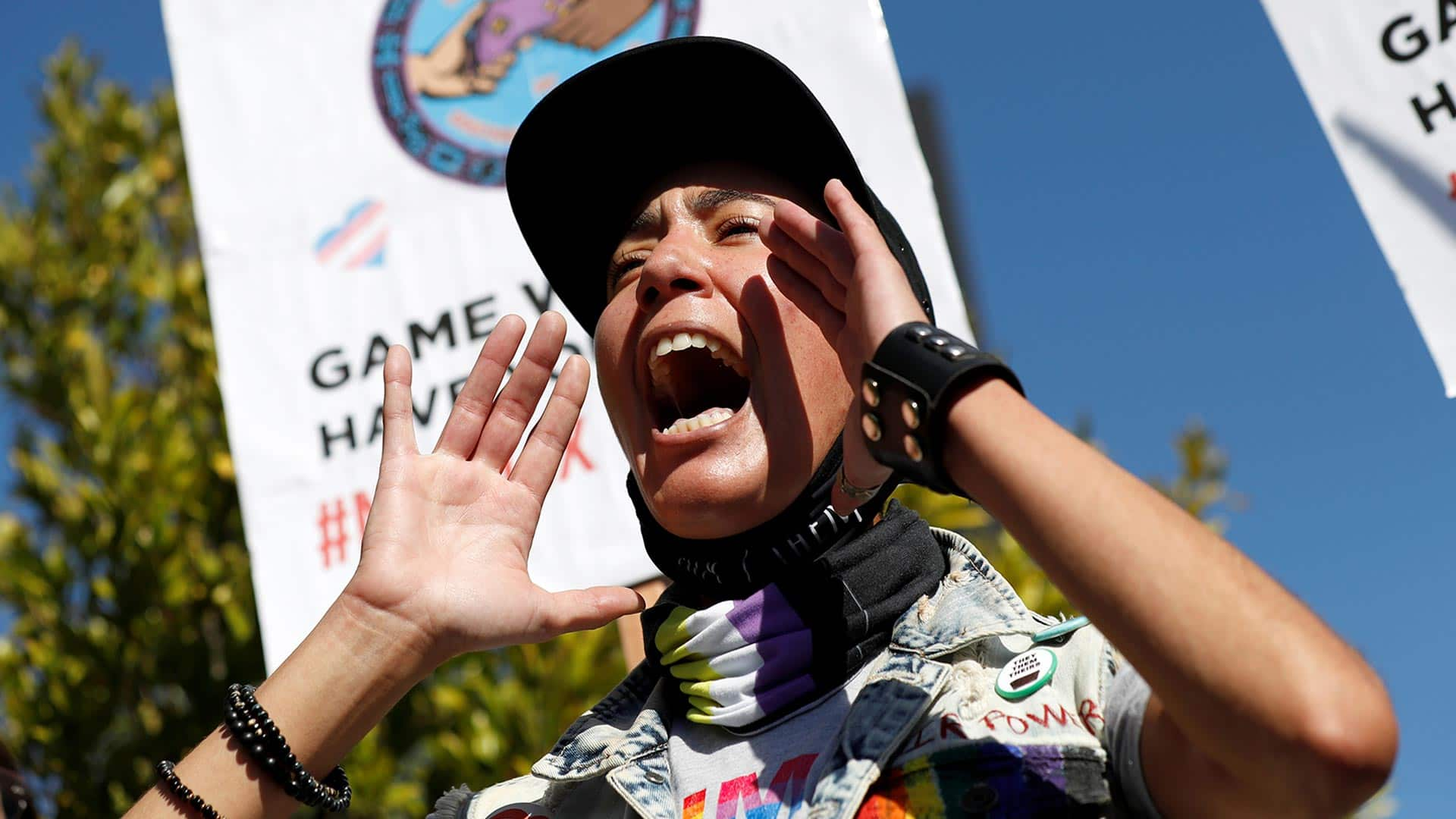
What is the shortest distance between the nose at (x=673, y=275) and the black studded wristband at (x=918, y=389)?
651mm

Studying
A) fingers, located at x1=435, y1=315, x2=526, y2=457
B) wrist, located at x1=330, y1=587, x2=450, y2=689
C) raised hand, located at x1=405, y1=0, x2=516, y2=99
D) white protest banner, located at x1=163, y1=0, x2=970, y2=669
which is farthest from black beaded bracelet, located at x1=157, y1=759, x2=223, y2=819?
raised hand, located at x1=405, y1=0, x2=516, y2=99

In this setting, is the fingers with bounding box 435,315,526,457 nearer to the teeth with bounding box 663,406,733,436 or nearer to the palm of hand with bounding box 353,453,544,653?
the palm of hand with bounding box 353,453,544,653

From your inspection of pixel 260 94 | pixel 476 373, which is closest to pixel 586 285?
pixel 476 373

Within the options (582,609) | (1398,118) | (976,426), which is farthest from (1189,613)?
(1398,118)

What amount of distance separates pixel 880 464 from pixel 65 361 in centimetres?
592

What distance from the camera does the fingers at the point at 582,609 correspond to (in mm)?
2053

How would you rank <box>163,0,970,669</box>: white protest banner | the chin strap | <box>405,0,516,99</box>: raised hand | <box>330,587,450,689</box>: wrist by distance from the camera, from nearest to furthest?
<box>330,587,450,689</box>: wrist → the chin strap → <box>163,0,970,669</box>: white protest banner → <box>405,0,516,99</box>: raised hand

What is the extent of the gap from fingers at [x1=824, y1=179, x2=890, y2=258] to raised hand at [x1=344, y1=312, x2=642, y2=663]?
1.71 feet

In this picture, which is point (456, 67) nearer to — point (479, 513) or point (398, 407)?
point (398, 407)

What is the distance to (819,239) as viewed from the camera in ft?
6.51

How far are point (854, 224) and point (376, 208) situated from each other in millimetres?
2772

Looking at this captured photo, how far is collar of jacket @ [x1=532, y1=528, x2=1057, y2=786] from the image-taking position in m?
1.87

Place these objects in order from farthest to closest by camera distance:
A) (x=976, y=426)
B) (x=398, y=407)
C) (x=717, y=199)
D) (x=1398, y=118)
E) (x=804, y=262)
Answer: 1. (x=1398, y=118)
2. (x=717, y=199)
3. (x=398, y=407)
4. (x=804, y=262)
5. (x=976, y=426)

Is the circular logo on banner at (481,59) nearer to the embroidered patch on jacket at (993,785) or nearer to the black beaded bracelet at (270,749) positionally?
the black beaded bracelet at (270,749)
